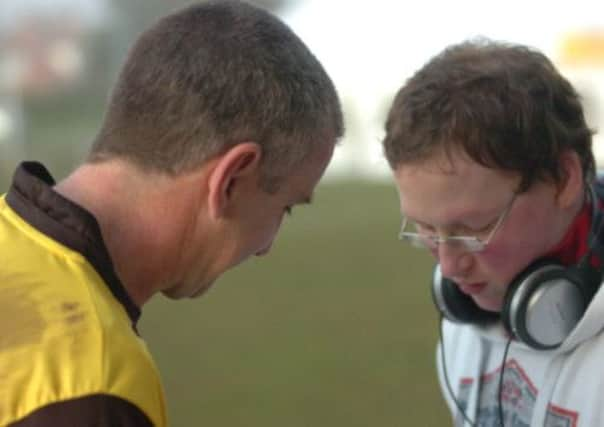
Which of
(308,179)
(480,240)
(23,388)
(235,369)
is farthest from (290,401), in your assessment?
(23,388)

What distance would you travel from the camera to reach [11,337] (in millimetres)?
974

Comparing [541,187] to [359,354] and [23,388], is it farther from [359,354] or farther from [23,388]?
[359,354]

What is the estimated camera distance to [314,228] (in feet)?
20.1

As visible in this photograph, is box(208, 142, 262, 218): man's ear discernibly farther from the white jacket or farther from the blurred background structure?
the blurred background structure

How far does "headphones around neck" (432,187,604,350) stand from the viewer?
1534 mm

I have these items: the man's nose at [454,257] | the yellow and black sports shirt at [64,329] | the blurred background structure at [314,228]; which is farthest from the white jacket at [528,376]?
the blurred background structure at [314,228]

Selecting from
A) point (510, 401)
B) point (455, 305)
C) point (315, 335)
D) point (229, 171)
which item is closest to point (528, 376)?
point (510, 401)

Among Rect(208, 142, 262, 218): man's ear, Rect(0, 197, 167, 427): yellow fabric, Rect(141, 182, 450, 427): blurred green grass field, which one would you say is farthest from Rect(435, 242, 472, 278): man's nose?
Rect(141, 182, 450, 427): blurred green grass field

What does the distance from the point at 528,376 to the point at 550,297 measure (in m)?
0.17

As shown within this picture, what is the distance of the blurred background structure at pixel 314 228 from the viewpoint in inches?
172

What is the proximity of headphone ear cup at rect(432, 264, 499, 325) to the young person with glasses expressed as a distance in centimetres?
3

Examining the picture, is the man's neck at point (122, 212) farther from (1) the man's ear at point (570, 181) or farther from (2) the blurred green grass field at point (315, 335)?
(2) the blurred green grass field at point (315, 335)

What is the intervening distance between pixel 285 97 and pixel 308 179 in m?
0.12

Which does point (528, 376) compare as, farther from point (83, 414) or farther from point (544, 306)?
point (83, 414)
